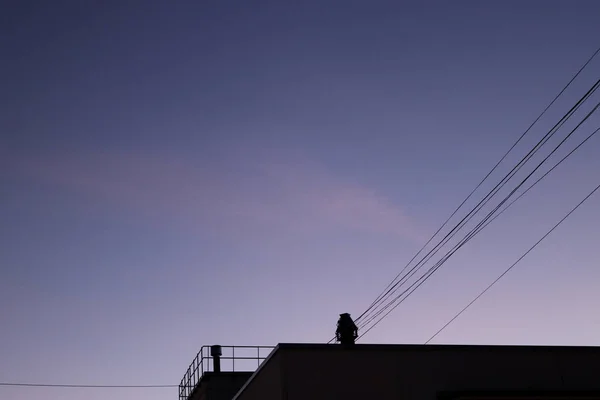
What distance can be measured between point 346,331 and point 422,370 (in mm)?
7457

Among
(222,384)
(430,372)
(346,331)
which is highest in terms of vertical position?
(222,384)

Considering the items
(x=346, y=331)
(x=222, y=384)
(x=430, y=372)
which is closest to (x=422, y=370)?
(x=430, y=372)

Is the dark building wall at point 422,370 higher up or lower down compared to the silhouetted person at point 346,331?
lower down

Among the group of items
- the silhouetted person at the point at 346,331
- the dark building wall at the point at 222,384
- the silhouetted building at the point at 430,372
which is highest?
the dark building wall at the point at 222,384

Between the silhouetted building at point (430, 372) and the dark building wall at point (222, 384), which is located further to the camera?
the dark building wall at point (222, 384)

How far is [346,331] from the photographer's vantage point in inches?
1070

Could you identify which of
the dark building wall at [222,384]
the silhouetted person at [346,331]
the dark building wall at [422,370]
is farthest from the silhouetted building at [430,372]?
the dark building wall at [222,384]

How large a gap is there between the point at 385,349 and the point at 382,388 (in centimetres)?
102

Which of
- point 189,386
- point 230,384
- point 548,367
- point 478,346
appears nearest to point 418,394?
point 478,346

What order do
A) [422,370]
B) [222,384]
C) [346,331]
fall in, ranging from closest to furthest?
1. [422,370]
2. [346,331]
3. [222,384]

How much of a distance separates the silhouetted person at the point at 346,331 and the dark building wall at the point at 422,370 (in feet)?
20.5

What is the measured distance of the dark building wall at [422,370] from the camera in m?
19.3

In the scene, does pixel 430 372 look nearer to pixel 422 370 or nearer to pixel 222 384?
pixel 422 370

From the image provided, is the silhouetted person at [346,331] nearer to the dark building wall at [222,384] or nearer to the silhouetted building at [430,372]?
the silhouetted building at [430,372]
